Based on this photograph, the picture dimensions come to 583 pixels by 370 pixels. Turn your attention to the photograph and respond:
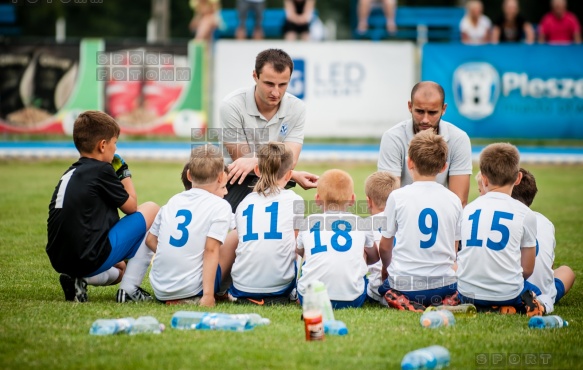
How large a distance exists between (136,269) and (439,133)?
9.94 feet

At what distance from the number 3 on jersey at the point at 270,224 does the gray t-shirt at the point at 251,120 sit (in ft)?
5.65

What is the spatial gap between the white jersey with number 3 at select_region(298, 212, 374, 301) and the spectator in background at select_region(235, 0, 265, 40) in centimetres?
1445

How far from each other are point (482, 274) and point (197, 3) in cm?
1585

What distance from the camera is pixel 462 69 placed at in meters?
18.2

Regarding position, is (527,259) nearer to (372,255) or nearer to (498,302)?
(498,302)

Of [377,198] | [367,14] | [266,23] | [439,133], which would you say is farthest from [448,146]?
[266,23]

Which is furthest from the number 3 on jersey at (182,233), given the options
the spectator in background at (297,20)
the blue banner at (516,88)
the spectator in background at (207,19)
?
the spectator in background at (207,19)

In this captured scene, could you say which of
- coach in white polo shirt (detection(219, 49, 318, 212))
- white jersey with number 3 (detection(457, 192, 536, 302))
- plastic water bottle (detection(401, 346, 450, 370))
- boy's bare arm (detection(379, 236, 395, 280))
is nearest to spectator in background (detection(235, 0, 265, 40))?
coach in white polo shirt (detection(219, 49, 318, 212))

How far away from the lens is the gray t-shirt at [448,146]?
25.9ft

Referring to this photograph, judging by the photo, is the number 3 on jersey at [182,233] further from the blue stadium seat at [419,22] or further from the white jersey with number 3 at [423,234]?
the blue stadium seat at [419,22]

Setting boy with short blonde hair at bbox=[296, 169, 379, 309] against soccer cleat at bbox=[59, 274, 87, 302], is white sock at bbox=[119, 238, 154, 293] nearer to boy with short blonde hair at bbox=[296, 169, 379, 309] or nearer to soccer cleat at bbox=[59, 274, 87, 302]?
soccer cleat at bbox=[59, 274, 87, 302]

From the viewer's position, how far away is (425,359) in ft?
15.4

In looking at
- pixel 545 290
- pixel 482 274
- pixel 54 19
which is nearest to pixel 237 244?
pixel 482 274

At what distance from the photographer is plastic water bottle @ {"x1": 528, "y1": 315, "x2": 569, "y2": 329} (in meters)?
5.78
